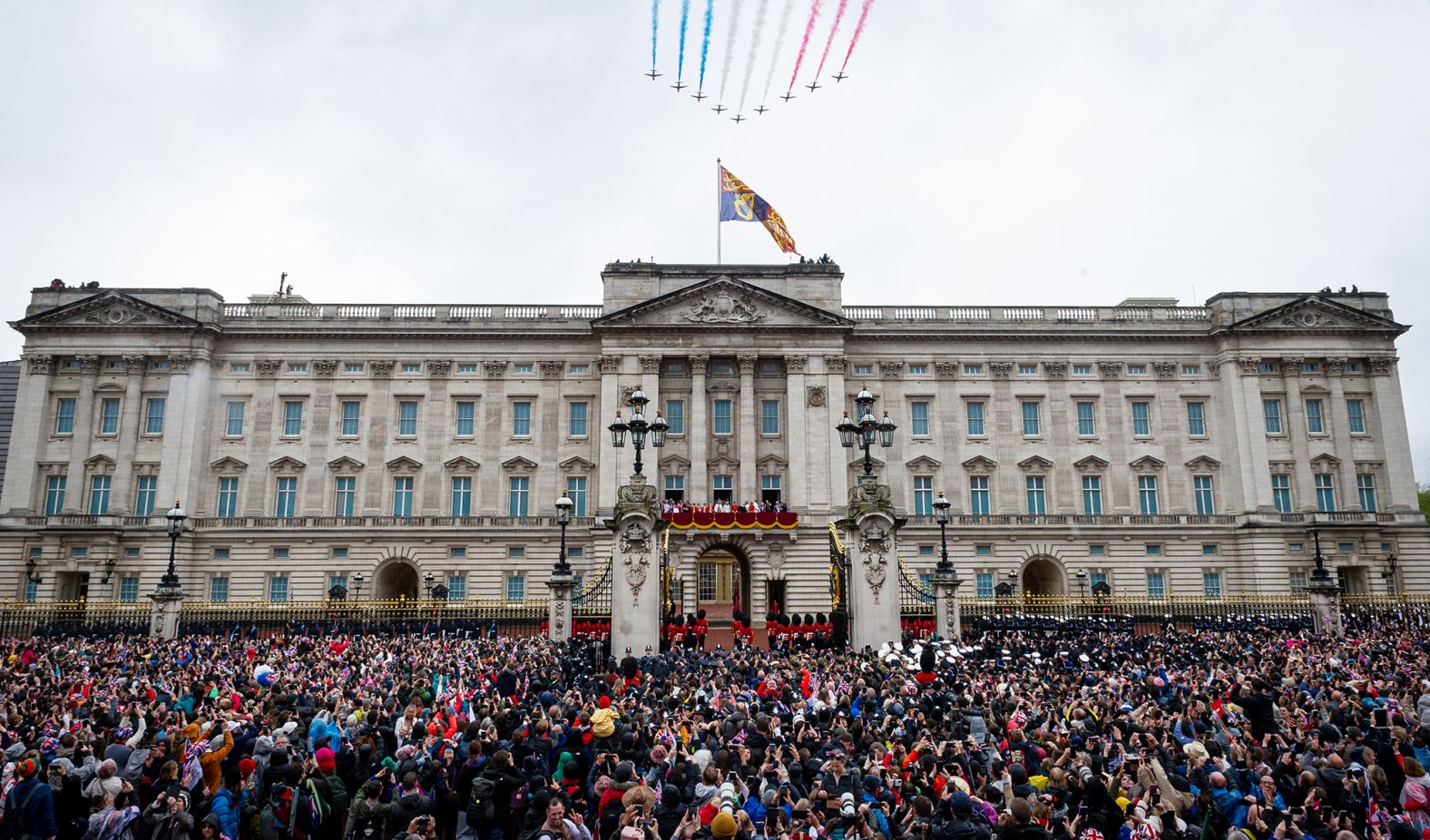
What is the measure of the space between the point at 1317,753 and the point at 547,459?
152ft

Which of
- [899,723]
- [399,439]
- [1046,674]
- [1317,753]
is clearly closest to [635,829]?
[899,723]

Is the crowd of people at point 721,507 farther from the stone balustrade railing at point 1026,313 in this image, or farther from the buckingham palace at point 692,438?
the stone balustrade railing at point 1026,313

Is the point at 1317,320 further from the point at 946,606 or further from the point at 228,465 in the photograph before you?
the point at 228,465

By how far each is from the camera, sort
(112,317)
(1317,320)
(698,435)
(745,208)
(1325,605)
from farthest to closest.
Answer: (1317,320)
(112,317)
(698,435)
(745,208)
(1325,605)

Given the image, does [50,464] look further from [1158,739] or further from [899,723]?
[1158,739]

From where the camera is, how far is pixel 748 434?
5312 centimetres

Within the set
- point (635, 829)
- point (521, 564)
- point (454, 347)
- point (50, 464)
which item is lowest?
point (635, 829)

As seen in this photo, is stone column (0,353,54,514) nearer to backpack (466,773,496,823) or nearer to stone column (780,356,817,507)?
stone column (780,356,817,507)

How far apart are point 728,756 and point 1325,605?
108 feet

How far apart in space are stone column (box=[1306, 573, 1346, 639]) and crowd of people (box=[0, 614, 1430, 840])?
14.8m

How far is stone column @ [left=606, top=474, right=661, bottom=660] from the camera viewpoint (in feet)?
86.2

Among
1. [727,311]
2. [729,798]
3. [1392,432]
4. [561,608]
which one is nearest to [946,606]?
[561,608]

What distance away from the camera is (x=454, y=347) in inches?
2192

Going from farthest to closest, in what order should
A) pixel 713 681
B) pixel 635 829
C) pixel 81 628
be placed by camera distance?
pixel 81 628
pixel 713 681
pixel 635 829
